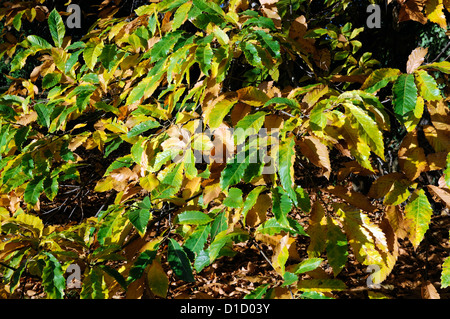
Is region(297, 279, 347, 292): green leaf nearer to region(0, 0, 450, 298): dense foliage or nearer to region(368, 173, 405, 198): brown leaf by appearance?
region(0, 0, 450, 298): dense foliage

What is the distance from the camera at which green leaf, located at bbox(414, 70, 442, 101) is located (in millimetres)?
836

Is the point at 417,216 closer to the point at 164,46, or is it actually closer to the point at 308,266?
the point at 308,266

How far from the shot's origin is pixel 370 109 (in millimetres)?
898

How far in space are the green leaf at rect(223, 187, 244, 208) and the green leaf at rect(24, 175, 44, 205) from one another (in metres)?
0.86

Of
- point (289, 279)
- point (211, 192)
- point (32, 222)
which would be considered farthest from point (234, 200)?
point (32, 222)

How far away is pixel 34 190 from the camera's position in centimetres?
131

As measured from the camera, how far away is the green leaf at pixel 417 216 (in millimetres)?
877

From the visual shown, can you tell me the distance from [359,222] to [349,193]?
0.11 meters

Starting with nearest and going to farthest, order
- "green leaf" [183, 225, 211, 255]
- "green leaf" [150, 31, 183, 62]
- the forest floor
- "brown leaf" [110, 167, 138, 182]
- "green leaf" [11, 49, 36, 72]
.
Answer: "green leaf" [183, 225, 211, 255]
"green leaf" [150, 31, 183, 62]
"brown leaf" [110, 167, 138, 182]
"green leaf" [11, 49, 36, 72]
the forest floor

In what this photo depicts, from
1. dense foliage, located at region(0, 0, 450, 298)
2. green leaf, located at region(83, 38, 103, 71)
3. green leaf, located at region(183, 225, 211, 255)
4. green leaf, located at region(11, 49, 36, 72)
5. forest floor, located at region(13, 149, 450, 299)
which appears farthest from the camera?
forest floor, located at region(13, 149, 450, 299)

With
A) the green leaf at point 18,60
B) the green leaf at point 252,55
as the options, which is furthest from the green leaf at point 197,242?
the green leaf at point 18,60

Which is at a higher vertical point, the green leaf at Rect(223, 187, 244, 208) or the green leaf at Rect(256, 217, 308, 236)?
the green leaf at Rect(223, 187, 244, 208)

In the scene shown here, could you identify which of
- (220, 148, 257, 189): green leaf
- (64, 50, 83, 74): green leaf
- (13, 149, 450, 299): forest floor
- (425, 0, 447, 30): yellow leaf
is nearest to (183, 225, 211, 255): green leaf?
(220, 148, 257, 189): green leaf
